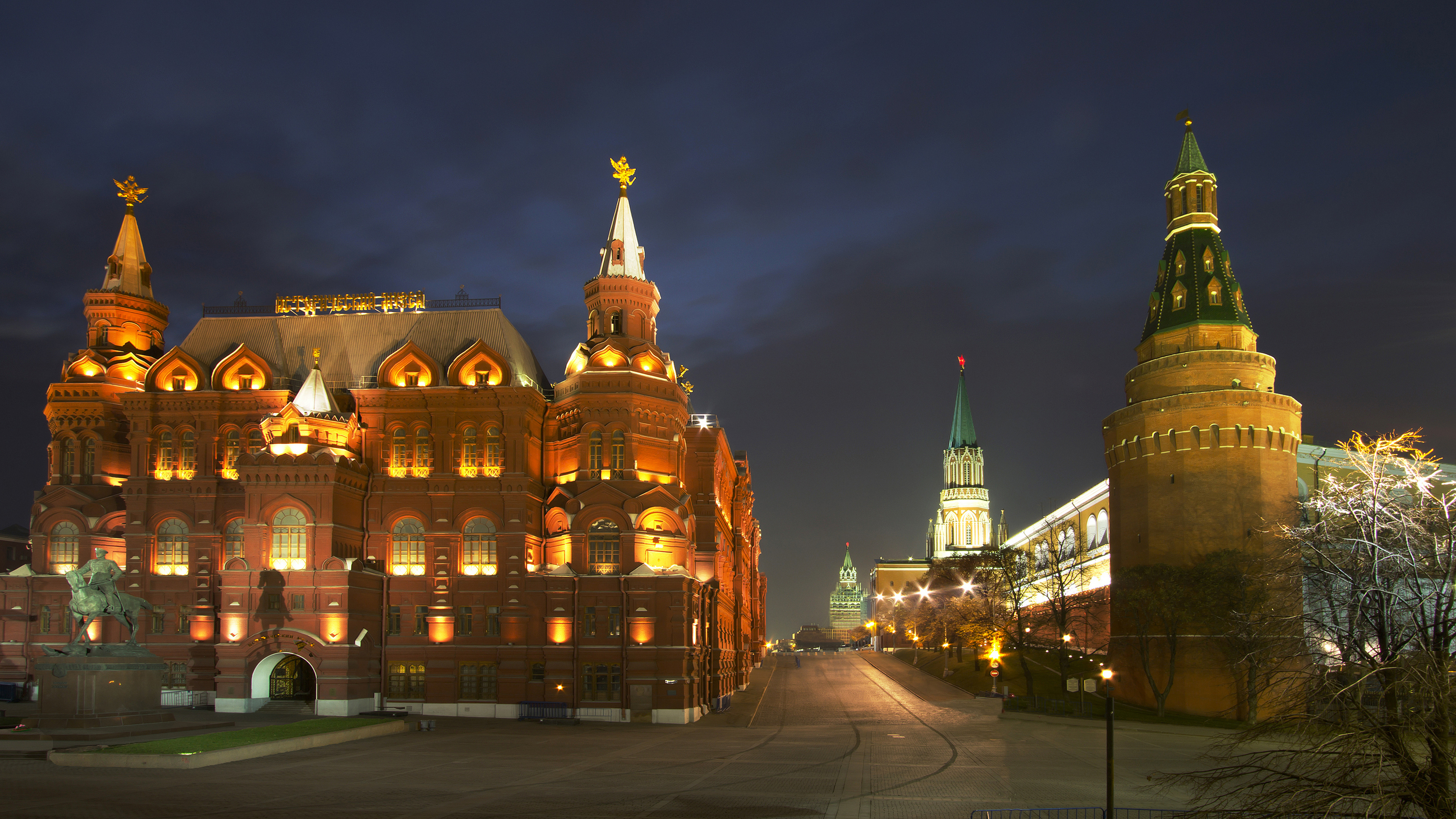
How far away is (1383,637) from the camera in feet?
91.4

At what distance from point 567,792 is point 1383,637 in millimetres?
22694

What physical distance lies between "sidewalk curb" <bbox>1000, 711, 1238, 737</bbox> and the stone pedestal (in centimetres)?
4267

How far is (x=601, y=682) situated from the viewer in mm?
60750

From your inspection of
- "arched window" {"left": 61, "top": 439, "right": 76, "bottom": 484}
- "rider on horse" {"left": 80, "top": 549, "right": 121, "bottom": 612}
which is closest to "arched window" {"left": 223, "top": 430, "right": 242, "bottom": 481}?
"arched window" {"left": 61, "top": 439, "right": 76, "bottom": 484}

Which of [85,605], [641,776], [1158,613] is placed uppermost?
[85,605]

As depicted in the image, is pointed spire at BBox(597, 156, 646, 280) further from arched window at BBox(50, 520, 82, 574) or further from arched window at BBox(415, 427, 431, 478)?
arched window at BBox(50, 520, 82, 574)

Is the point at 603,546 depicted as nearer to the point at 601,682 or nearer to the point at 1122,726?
the point at 601,682

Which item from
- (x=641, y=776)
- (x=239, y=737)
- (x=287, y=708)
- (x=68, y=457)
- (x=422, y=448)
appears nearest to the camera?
(x=641, y=776)

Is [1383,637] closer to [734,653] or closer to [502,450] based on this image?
[502,450]

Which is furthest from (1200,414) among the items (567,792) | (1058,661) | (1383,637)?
(567,792)

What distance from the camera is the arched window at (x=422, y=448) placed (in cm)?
6581

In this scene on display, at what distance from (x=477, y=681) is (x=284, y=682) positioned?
10.7 meters

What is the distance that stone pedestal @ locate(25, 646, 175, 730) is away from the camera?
42.1 meters

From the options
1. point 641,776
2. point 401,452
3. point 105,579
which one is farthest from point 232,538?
point 641,776
